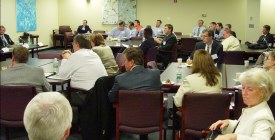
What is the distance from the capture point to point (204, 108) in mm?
3254


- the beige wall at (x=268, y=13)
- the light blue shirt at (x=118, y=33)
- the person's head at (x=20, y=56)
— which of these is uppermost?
the beige wall at (x=268, y=13)

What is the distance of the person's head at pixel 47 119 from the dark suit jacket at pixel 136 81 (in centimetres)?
203

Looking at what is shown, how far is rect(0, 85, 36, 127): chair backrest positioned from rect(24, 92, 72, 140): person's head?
6.75 ft

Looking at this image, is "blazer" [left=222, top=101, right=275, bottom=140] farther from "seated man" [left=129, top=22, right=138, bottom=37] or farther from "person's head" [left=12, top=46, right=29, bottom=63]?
"seated man" [left=129, top=22, right=138, bottom=37]

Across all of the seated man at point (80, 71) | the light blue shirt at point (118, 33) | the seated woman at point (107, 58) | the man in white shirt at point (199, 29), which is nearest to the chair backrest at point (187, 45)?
the light blue shirt at point (118, 33)

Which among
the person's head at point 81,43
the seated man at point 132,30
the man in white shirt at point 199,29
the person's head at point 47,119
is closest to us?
the person's head at point 47,119

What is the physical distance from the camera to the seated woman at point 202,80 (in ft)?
11.5

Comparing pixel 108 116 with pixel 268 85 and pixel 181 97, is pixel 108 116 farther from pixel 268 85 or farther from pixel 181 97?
pixel 268 85

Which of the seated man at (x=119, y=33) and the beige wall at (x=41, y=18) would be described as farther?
the beige wall at (x=41, y=18)

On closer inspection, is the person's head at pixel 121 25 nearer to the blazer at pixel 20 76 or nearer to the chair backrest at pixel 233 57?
the chair backrest at pixel 233 57

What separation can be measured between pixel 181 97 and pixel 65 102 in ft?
6.72

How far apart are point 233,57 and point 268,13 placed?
359 inches

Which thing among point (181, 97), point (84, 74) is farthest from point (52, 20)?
point (181, 97)

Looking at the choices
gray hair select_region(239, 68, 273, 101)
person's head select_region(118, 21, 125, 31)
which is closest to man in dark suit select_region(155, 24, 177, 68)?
person's head select_region(118, 21, 125, 31)
